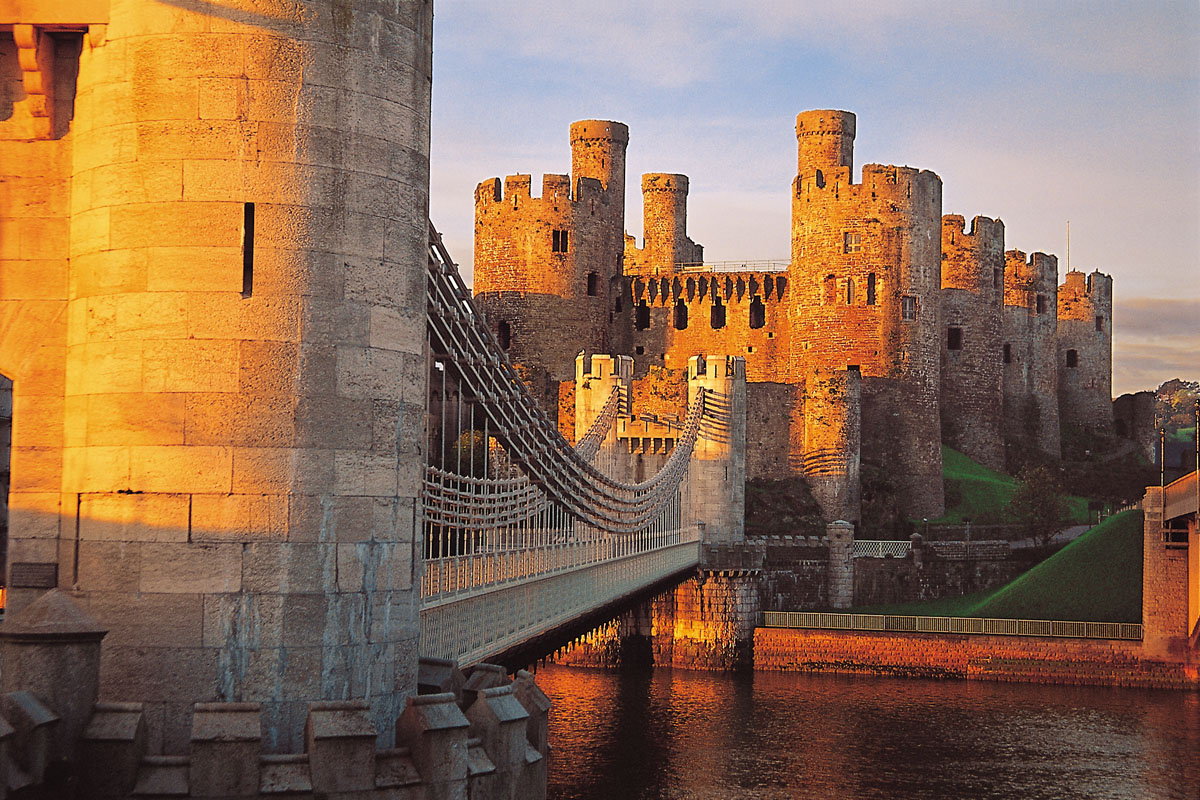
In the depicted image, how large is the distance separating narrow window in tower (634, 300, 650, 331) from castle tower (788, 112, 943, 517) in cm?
674

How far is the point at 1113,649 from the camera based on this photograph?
95.4ft

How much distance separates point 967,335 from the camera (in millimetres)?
50031

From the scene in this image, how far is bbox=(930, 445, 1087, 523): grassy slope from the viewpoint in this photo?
44.0 meters

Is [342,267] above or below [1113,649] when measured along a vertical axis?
above

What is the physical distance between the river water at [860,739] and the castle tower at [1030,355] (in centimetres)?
2555

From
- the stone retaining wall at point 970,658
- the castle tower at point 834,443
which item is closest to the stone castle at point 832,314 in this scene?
the castle tower at point 834,443

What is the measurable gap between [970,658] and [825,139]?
885 inches

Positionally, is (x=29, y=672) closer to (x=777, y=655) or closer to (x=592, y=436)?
(x=592, y=436)

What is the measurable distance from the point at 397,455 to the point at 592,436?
64.4 feet

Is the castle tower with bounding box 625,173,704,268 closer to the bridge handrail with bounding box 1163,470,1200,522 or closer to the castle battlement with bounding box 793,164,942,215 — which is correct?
the castle battlement with bounding box 793,164,942,215

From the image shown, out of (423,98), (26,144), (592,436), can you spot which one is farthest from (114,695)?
(592,436)

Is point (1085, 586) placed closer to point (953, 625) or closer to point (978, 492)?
point (953, 625)

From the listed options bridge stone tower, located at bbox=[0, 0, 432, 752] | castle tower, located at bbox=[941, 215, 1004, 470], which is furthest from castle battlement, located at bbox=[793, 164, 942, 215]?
bridge stone tower, located at bbox=[0, 0, 432, 752]

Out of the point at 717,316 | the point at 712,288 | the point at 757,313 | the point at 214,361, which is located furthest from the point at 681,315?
the point at 214,361
